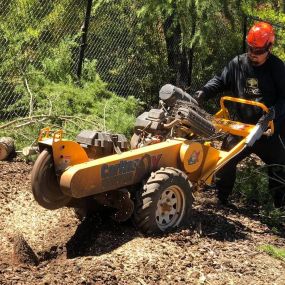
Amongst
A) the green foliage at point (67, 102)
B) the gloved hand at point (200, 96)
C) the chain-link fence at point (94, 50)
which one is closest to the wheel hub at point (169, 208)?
the gloved hand at point (200, 96)

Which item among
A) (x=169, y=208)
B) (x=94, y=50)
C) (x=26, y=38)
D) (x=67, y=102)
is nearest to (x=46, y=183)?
(x=169, y=208)

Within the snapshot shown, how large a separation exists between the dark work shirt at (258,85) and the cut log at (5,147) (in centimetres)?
272

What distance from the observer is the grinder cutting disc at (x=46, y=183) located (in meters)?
4.96

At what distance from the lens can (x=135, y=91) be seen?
38.3ft

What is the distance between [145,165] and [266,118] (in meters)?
1.64

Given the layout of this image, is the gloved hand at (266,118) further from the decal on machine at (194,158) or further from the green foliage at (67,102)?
the green foliage at (67,102)

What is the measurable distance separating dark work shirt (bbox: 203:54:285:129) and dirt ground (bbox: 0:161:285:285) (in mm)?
1272

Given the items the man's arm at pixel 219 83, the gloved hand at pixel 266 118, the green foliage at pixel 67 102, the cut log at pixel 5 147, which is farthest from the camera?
the green foliage at pixel 67 102

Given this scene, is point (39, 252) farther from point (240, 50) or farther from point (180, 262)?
point (240, 50)

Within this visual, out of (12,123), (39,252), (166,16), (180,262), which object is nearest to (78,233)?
(39,252)

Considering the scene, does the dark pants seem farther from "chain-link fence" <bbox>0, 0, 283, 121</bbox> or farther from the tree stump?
"chain-link fence" <bbox>0, 0, 283, 121</bbox>

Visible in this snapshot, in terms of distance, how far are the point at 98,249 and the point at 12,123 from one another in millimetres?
3893

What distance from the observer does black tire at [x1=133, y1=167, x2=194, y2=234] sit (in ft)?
17.5

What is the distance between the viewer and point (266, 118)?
6.35 m
